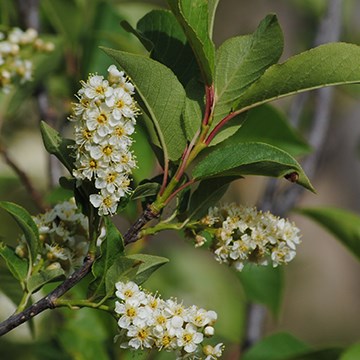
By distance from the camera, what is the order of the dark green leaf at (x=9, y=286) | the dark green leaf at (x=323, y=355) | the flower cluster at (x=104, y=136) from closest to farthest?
the flower cluster at (x=104, y=136), the dark green leaf at (x=9, y=286), the dark green leaf at (x=323, y=355)

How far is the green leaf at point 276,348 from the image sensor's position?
166 cm

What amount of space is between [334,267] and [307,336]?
74 cm

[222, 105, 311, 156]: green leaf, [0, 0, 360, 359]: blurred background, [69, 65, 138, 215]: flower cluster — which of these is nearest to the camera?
[69, 65, 138, 215]: flower cluster

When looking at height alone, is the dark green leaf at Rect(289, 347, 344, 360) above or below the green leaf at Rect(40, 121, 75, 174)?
below

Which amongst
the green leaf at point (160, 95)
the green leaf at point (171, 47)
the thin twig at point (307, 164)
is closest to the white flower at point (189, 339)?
the green leaf at point (160, 95)

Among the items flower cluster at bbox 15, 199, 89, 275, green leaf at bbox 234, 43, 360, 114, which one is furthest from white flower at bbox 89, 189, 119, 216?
green leaf at bbox 234, 43, 360, 114

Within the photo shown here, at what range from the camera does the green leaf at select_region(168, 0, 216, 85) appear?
3.06 feet

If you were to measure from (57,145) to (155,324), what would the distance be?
239 millimetres

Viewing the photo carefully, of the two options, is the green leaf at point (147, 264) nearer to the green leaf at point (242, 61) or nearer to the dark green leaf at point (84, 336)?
the green leaf at point (242, 61)

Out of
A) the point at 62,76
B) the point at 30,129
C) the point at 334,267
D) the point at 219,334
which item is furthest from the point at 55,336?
the point at 334,267

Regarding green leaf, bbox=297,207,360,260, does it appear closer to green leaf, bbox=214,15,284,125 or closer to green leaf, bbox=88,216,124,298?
green leaf, bbox=214,15,284,125

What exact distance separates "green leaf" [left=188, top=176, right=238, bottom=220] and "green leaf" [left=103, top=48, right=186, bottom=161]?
5 centimetres

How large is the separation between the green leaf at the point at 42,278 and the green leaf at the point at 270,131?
0.73 m

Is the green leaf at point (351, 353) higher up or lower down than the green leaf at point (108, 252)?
lower down
